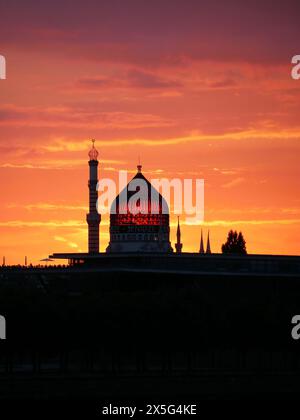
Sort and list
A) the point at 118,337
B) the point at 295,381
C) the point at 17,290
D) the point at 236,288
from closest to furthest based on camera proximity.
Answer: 1. the point at 295,381
2. the point at 118,337
3. the point at 17,290
4. the point at 236,288

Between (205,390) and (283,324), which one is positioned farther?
(283,324)

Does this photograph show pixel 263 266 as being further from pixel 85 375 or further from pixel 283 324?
pixel 85 375

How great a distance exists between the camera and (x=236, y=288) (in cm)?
18288

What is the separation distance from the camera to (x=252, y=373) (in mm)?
136875

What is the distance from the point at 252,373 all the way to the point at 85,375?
9897 mm
